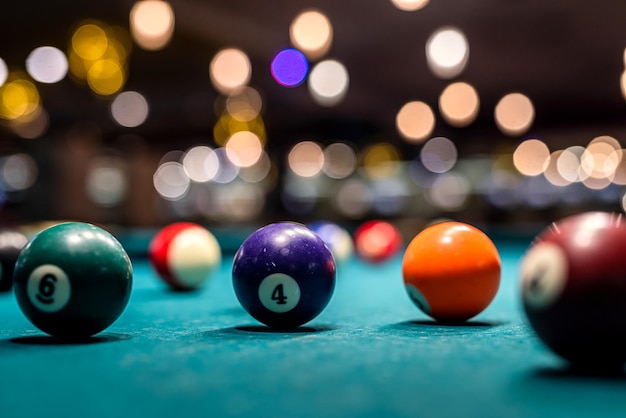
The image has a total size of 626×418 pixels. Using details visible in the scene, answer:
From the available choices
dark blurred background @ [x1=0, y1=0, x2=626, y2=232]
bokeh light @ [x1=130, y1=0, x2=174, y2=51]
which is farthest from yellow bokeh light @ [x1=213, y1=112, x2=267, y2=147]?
bokeh light @ [x1=130, y1=0, x2=174, y2=51]

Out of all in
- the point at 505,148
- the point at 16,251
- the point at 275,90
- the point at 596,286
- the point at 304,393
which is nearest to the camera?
the point at 304,393

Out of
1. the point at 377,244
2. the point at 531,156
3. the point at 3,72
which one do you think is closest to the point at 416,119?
the point at 531,156

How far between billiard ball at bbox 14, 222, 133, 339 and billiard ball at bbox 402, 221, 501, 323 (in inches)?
55.9

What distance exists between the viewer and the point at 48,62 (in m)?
10.7

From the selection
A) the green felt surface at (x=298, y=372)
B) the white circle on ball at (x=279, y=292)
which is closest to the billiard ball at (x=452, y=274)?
the green felt surface at (x=298, y=372)

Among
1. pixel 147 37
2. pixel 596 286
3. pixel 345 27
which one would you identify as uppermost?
pixel 345 27

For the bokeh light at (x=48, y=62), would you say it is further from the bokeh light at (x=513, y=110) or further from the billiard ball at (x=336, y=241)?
the bokeh light at (x=513, y=110)

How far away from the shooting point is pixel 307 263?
11.5ft

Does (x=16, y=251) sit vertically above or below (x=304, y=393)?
above

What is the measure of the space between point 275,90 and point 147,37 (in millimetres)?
7422

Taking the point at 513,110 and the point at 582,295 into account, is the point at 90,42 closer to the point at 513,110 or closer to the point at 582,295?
the point at 582,295

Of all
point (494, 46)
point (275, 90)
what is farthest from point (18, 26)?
point (494, 46)

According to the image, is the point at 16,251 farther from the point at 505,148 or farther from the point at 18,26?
the point at 505,148

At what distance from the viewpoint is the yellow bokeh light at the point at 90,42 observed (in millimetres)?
9102
